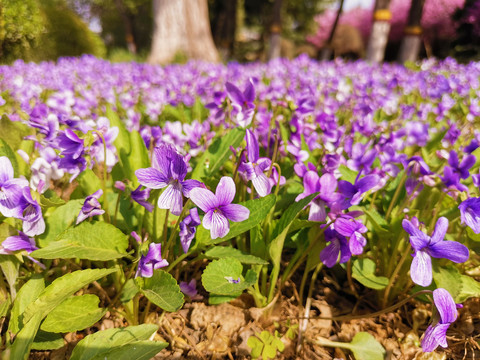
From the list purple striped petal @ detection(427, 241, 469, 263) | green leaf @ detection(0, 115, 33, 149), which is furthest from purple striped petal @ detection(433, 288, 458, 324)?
green leaf @ detection(0, 115, 33, 149)

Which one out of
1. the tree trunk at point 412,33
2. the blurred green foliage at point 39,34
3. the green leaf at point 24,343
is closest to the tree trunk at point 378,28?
the tree trunk at point 412,33

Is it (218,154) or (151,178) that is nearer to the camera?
(151,178)

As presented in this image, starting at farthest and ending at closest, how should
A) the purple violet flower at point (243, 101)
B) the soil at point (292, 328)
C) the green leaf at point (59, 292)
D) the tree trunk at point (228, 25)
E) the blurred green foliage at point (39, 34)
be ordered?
the tree trunk at point (228, 25)
the blurred green foliage at point (39, 34)
the purple violet flower at point (243, 101)
the soil at point (292, 328)
the green leaf at point (59, 292)

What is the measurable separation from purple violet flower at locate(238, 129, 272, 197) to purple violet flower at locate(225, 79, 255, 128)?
0.37 metres

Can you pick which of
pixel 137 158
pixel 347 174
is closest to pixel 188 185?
pixel 137 158

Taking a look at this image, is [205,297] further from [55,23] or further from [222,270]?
[55,23]

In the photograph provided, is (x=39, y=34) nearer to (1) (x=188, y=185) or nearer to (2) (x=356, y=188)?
(1) (x=188, y=185)

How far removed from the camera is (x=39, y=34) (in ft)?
42.1

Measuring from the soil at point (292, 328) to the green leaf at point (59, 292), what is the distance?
0.38 m

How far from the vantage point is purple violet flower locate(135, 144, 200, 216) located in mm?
1126

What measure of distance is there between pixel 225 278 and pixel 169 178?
0.47 metres

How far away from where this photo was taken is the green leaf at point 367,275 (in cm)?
153

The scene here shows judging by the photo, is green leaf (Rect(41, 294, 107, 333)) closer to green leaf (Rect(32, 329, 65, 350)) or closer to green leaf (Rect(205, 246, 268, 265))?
green leaf (Rect(32, 329, 65, 350))

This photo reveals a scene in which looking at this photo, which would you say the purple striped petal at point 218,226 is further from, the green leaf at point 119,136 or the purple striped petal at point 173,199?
the green leaf at point 119,136
